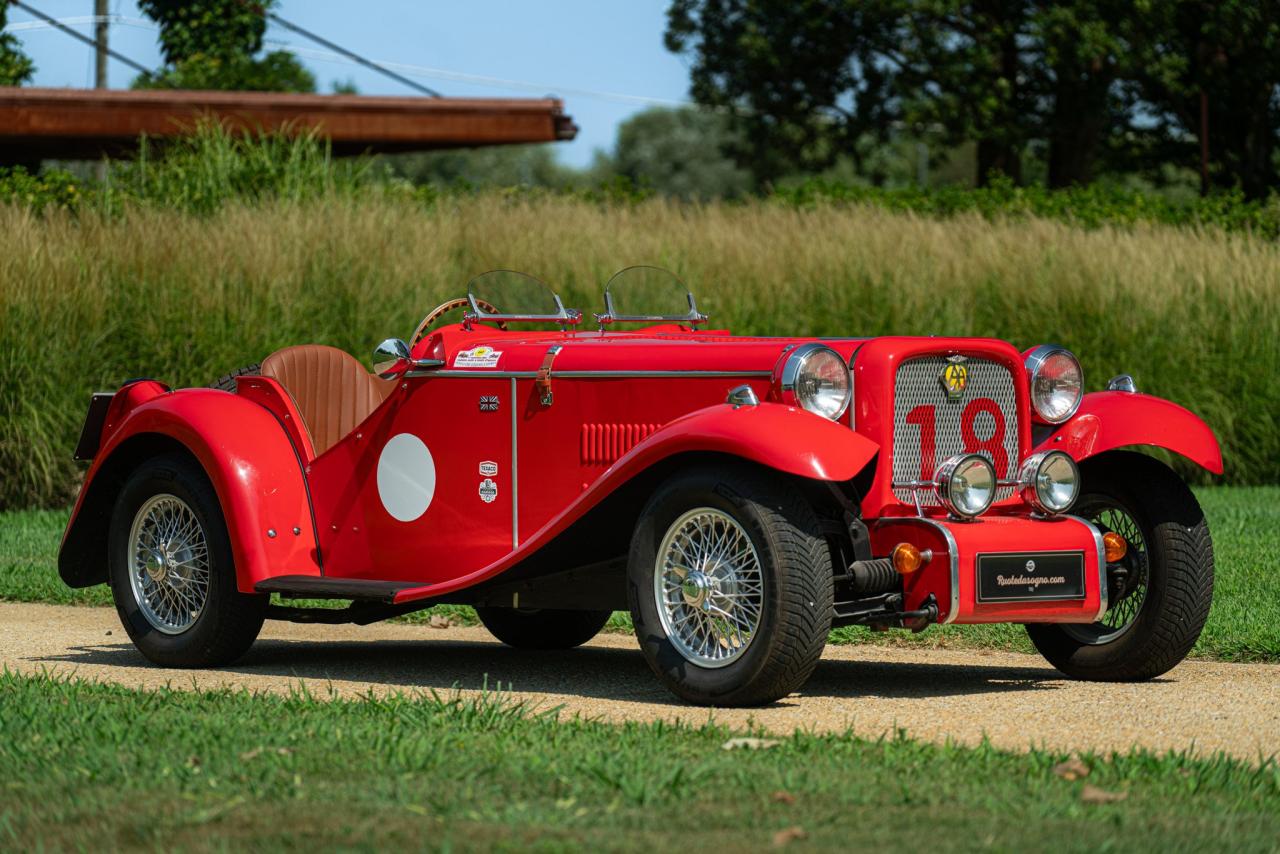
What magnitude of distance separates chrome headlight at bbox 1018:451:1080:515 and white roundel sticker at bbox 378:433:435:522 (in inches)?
87.1

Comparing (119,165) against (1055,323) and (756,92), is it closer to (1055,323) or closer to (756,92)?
(1055,323)

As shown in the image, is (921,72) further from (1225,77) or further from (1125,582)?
(1125,582)

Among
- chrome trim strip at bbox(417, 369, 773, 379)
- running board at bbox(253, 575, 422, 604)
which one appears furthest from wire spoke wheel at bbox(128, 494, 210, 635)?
chrome trim strip at bbox(417, 369, 773, 379)

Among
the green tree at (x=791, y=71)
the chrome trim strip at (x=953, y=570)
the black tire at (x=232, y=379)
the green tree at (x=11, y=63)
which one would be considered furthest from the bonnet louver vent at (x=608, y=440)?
the green tree at (x=791, y=71)

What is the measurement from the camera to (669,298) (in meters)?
15.9

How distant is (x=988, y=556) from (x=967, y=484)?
0.29 m

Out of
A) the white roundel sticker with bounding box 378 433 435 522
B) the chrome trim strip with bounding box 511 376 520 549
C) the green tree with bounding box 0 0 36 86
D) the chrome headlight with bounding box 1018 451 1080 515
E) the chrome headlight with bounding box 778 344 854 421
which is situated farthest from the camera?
the green tree with bounding box 0 0 36 86

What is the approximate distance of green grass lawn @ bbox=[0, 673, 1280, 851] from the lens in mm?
4086

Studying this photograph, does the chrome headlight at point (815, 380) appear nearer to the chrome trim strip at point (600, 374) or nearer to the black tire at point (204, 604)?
the chrome trim strip at point (600, 374)

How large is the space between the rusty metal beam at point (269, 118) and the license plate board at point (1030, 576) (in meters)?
13.0

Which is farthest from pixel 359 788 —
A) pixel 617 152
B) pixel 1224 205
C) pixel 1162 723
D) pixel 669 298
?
pixel 617 152

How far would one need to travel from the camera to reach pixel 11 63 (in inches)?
1038

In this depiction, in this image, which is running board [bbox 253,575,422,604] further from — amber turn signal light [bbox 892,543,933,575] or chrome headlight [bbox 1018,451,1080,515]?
chrome headlight [bbox 1018,451,1080,515]

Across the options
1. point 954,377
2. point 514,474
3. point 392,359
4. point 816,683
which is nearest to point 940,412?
point 954,377
